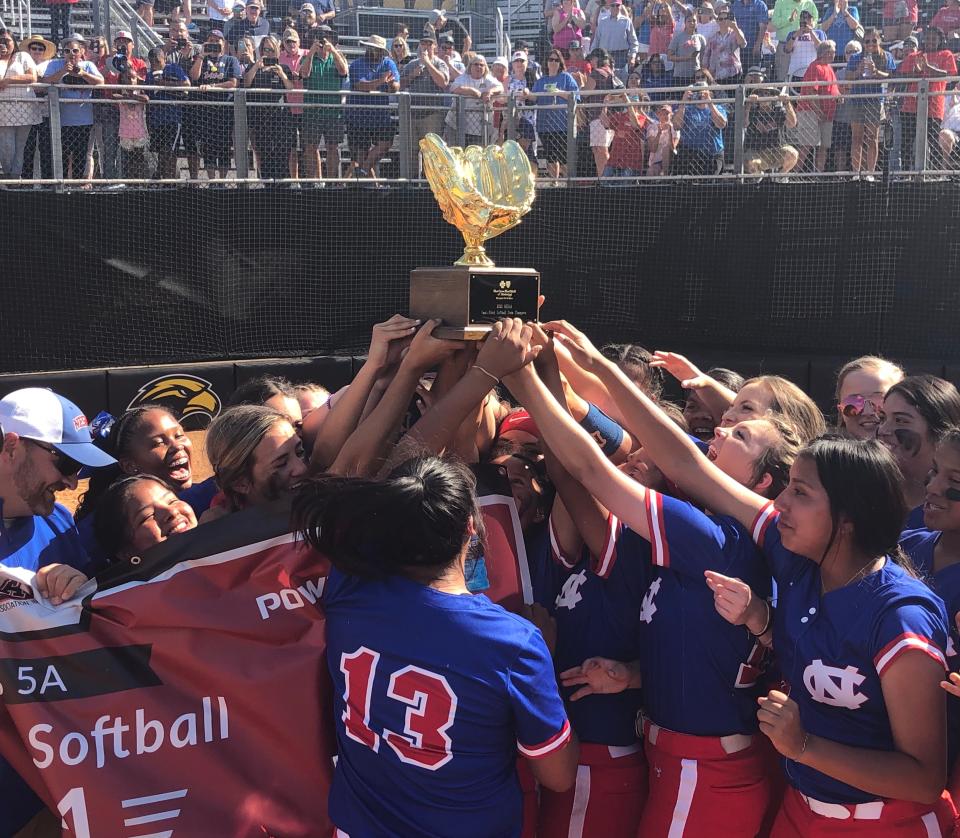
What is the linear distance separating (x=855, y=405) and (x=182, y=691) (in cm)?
279

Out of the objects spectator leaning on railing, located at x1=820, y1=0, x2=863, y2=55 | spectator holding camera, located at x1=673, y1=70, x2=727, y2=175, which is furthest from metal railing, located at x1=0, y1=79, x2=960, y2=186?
spectator leaning on railing, located at x1=820, y1=0, x2=863, y2=55

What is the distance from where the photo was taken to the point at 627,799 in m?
2.85

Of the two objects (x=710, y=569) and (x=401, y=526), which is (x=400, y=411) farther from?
(x=710, y=569)

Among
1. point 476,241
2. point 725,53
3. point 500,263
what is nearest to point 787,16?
point 725,53

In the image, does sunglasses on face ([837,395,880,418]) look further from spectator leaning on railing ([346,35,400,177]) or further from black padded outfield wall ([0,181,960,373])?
spectator leaning on railing ([346,35,400,177])

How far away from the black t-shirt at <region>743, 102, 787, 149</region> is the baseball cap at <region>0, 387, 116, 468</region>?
8.26 m

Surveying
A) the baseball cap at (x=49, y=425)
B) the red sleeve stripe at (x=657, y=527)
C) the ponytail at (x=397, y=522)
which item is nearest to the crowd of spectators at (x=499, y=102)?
the baseball cap at (x=49, y=425)

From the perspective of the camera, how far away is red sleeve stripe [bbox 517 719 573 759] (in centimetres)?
225

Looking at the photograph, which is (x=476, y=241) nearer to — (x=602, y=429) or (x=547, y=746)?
(x=602, y=429)

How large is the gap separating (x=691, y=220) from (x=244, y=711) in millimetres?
8998

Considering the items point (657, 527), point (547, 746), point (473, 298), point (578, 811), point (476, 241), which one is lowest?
point (578, 811)

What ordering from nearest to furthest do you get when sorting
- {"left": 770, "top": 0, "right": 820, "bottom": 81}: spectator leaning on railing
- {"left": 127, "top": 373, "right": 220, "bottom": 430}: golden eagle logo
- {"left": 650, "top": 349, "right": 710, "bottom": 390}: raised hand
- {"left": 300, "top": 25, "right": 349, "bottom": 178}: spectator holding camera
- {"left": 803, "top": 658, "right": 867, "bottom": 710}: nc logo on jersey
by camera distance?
{"left": 803, "top": 658, "right": 867, "bottom": 710}: nc logo on jersey
{"left": 650, "top": 349, "right": 710, "bottom": 390}: raised hand
{"left": 127, "top": 373, "right": 220, "bottom": 430}: golden eagle logo
{"left": 300, "top": 25, "right": 349, "bottom": 178}: spectator holding camera
{"left": 770, "top": 0, "right": 820, "bottom": 81}: spectator leaning on railing

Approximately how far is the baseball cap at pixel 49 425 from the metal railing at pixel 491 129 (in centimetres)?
694

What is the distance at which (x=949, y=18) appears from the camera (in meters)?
12.4
